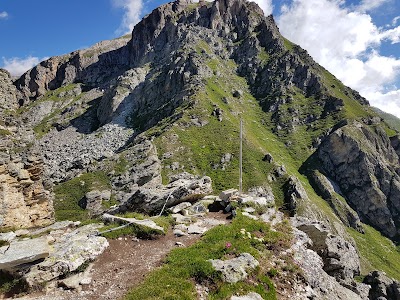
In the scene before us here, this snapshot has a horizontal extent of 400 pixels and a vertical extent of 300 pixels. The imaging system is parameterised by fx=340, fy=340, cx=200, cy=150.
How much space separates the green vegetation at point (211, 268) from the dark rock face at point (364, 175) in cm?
17329

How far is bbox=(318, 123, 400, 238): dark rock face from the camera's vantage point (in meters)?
173

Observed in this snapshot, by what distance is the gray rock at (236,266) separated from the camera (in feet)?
52.4

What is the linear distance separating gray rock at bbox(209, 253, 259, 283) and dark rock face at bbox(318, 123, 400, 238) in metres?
177

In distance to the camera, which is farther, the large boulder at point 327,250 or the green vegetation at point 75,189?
the green vegetation at point 75,189

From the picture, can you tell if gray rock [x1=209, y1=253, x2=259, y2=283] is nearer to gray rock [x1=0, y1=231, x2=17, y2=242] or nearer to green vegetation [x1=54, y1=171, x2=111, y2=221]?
gray rock [x1=0, y1=231, x2=17, y2=242]

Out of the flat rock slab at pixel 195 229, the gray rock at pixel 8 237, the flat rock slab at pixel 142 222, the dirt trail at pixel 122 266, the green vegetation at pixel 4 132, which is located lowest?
the dirt trail at pixel 122 266

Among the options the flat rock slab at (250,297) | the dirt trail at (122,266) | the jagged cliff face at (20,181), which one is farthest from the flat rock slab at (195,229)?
the jagged cliff face at (20,181)

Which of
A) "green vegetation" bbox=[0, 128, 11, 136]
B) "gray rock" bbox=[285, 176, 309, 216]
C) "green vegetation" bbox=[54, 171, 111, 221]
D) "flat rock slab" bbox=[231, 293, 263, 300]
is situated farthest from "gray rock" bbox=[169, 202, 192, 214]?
"gray rock" bbox=[285, 176, 309, 216]

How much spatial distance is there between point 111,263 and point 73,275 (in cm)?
207

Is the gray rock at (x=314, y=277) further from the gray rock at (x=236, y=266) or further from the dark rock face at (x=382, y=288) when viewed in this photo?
the dark rock face at (x=382, y=288)

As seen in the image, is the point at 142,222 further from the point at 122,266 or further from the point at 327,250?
the point at 327,250

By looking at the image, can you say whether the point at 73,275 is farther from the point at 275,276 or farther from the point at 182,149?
the point at 182,149

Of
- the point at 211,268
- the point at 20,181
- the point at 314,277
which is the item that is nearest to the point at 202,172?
the point at 20,181

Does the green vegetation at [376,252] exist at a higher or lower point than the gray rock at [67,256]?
lower
